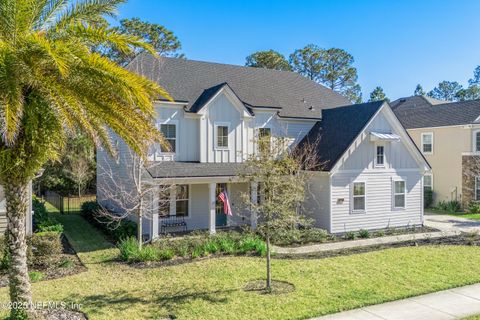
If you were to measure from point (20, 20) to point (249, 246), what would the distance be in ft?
34.4

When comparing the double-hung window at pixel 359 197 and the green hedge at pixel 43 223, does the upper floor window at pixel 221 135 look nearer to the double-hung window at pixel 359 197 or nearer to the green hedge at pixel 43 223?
the double-hung window at pixel 359 197

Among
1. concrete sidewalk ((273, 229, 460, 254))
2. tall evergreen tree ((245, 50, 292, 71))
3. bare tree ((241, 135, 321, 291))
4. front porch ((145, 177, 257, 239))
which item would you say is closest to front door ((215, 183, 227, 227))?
front porch ((145, 177, 257, 239))

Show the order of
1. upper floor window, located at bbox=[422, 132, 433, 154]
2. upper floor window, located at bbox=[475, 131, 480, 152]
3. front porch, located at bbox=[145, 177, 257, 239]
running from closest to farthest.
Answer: front porch, located at bbox=[145, 177, 257, 239], upper floor window, located at bbox=[475, 131, 480, 152], upper floor window, located at bbox=[422, 132, 433, 154]

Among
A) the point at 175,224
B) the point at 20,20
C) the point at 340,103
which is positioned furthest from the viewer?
the point at 340,103

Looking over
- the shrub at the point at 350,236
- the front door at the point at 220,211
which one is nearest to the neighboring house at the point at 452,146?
the shrub at the point at 350,236

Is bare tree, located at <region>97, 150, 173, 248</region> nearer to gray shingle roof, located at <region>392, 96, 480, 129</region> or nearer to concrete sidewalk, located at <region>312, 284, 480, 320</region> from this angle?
concrete sidewalk, located at <region>312, 284, 480, 320</region>

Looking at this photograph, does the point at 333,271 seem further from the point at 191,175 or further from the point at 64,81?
the point at 64,81

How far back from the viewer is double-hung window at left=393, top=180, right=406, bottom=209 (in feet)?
68.3

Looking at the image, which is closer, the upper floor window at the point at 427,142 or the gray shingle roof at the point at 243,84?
the gray shingle roof at the point at 243,84

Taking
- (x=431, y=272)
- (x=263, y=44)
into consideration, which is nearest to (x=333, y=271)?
(x=431, y=272)

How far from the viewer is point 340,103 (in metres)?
25.6

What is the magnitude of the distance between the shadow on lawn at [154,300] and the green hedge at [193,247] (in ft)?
10.3

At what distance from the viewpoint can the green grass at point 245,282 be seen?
30.5 ft

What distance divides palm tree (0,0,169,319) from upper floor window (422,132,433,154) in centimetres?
2753
